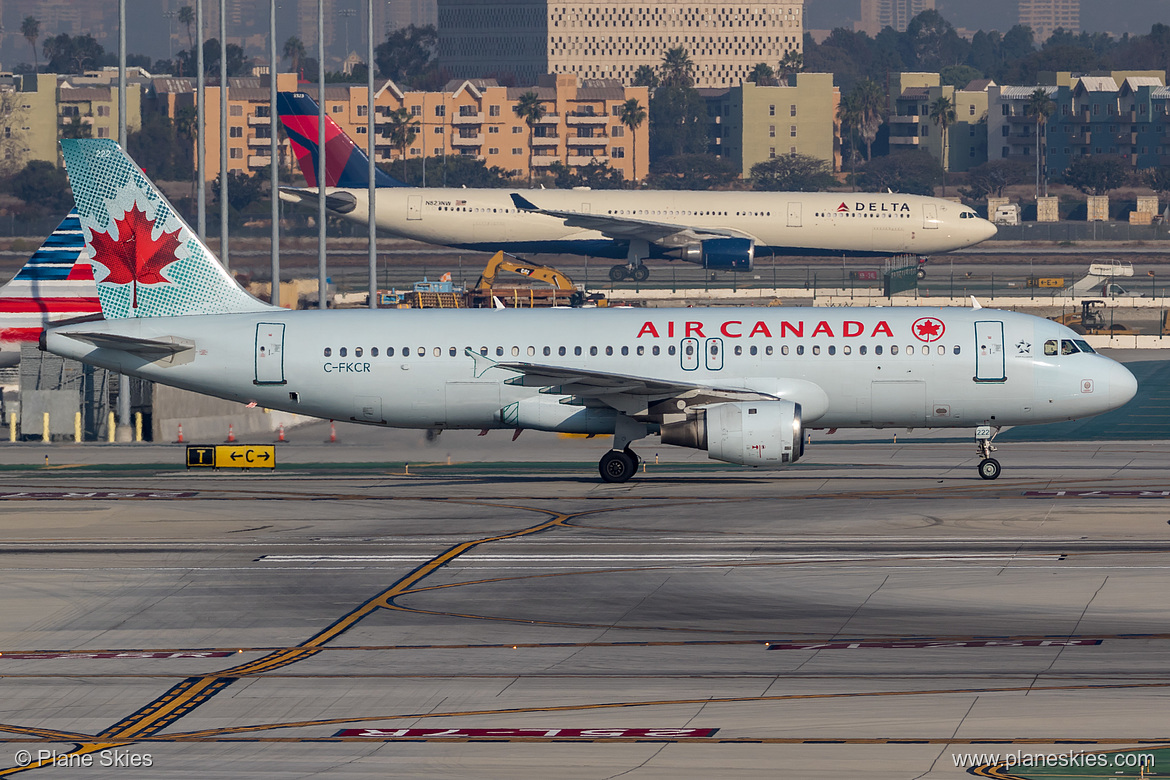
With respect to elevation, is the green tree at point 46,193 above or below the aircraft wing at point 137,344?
above

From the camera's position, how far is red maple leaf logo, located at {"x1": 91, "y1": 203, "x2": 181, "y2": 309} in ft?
133

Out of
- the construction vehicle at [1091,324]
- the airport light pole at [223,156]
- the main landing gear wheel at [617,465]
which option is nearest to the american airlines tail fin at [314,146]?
the airport light pole at [223,156]

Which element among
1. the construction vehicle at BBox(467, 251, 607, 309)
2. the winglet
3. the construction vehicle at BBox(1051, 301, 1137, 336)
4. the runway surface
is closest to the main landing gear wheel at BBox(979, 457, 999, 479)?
the runway surface

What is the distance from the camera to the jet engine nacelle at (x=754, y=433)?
37438 millimetres

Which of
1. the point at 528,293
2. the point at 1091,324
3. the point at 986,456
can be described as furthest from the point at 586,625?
the point at 1091,324

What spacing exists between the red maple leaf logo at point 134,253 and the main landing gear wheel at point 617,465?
494 inches

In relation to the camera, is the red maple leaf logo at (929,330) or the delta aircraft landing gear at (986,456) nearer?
the red maple leaf logo at (929,330)

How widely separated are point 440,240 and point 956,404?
254 ft

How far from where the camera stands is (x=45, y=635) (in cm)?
2477

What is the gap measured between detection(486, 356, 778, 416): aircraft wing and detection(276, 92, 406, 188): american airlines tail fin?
193 feet

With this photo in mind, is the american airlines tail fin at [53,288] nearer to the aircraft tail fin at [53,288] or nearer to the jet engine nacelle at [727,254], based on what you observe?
the aircraft tail fin at [53,288]

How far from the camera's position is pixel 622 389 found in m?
38.4

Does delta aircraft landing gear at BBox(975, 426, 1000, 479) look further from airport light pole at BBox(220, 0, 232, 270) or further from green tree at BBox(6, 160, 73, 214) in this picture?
green tree at BBox(6, 160, 73, 214)

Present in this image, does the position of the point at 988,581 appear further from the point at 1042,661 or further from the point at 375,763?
the point at 375,763
